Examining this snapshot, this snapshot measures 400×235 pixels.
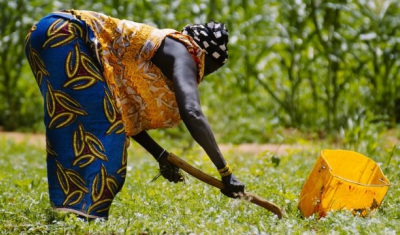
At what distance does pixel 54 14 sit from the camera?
380 centimetres

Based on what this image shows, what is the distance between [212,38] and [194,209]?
2.94 ft

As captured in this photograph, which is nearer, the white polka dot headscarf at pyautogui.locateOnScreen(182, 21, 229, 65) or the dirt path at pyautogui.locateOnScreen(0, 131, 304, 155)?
the white polka dot headscarf at pyautogui.locateOnScreen(182, 21, 229, 65)

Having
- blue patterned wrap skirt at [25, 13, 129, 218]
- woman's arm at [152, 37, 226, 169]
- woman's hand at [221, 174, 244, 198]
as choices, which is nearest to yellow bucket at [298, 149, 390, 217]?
woman's hand at [221, 174, 244, 198]

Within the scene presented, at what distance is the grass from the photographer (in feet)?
11.4

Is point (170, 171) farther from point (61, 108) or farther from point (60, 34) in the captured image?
point (60, 34)

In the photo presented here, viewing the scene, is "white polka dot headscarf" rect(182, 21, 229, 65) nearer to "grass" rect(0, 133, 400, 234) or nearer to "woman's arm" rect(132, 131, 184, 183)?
"woman's arm" rect(132, 131, 184, 183)

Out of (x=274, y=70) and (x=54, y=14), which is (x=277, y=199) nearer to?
(x=54, y=14)

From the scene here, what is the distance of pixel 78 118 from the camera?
12.3 ft

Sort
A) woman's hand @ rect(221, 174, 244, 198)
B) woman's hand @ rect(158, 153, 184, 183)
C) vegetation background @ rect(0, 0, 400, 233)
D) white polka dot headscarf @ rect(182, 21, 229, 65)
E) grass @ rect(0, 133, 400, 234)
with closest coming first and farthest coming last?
grass @ rect(0, 133, 400, 234), woman's hand @ rect(221, 174, 244, 198), white polka dot headscarf @ rect(182, 21, 229, 65), woman's hand @ rect(158, 153, 184, 183), vegetation background @ rect(0, 0, 400, 233)

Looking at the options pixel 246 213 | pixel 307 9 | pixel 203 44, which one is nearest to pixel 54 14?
pixel 203 44

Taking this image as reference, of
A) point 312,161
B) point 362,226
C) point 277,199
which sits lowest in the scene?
point 312,161

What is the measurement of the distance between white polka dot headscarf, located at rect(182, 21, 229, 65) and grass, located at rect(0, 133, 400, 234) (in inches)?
30.3

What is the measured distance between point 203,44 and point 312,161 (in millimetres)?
2334

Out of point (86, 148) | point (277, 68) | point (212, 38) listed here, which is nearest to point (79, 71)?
point (86, 148)
